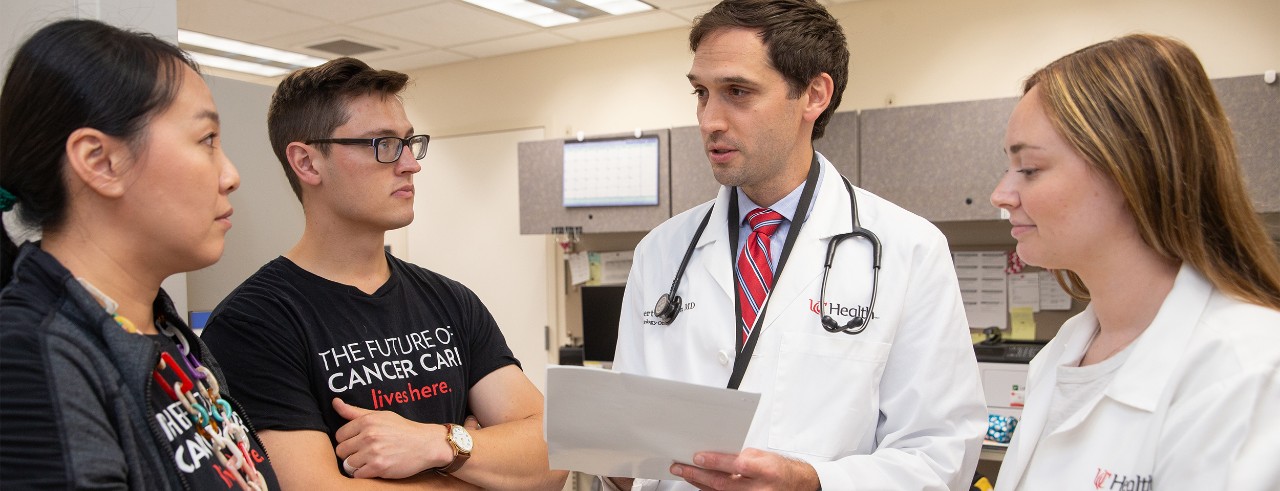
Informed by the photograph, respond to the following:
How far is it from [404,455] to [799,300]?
2.15 feet

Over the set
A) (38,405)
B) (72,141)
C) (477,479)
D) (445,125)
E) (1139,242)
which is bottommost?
(477,479)

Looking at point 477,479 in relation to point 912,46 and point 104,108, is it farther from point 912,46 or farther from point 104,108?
point 912,46

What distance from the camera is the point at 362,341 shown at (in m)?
1.41

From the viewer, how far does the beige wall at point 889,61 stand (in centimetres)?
333

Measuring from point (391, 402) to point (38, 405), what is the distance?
0.63 m

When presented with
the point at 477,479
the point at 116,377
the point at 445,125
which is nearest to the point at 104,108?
the point at 116,377

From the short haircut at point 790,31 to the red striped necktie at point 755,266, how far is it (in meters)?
0.22

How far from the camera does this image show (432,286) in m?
1.59

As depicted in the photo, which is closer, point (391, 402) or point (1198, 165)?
point (1198, 165)

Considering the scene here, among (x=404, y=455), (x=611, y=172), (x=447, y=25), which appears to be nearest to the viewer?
(x=404, y=455)

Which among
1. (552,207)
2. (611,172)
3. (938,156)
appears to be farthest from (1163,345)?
(552,207)

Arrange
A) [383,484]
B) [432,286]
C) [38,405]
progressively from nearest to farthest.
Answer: [38,405]
[383,484]
[432,286]

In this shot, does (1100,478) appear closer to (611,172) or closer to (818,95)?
(818,95)

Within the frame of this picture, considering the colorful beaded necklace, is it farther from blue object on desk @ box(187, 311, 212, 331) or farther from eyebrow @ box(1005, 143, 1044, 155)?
eyebrow @ box(1005, 143, 1044, 155)
